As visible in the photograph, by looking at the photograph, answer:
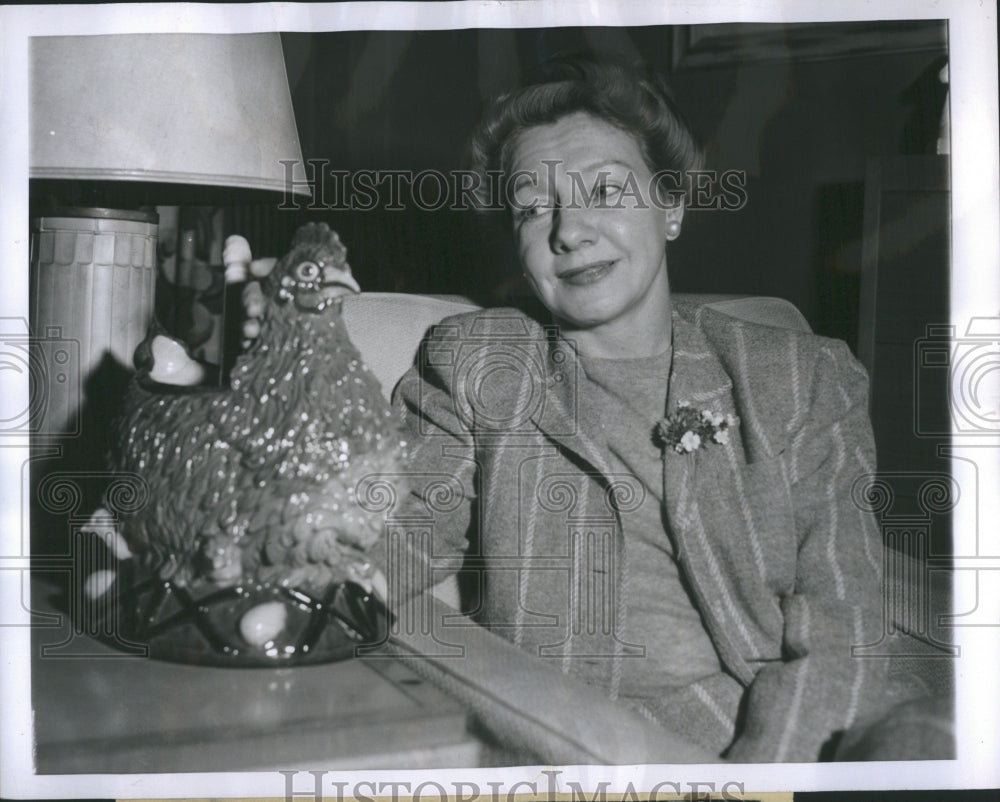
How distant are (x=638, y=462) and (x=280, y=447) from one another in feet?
1.09

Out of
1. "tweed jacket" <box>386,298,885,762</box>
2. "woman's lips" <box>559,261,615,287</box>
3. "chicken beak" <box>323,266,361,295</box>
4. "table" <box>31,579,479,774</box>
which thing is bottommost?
"table" <box>31,579,479,774</box>

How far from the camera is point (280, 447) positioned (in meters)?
0.81

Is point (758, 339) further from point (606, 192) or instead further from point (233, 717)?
point (233, 717)

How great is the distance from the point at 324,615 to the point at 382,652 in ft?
0.25

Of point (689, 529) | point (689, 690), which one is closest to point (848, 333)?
point (689, 529)

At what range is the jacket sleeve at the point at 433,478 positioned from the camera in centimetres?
91

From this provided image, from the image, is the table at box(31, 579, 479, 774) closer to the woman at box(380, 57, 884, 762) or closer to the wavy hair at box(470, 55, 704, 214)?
the woman at box(380, 57, 884, 762)


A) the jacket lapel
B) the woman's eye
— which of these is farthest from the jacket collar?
the woman's eye

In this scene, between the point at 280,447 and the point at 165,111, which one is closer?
the point at 280,447

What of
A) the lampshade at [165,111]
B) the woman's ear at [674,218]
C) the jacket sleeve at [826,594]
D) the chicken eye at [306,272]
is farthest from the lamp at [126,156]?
the jacket sleeve at [826,594]

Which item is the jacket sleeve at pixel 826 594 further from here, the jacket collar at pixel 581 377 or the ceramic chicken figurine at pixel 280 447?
the ceramic chicken figurine at pixel 280 447

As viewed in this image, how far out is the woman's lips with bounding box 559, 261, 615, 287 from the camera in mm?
892

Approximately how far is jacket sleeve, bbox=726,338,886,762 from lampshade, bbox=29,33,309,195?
55cm

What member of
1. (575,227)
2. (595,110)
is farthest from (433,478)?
(595,110)
